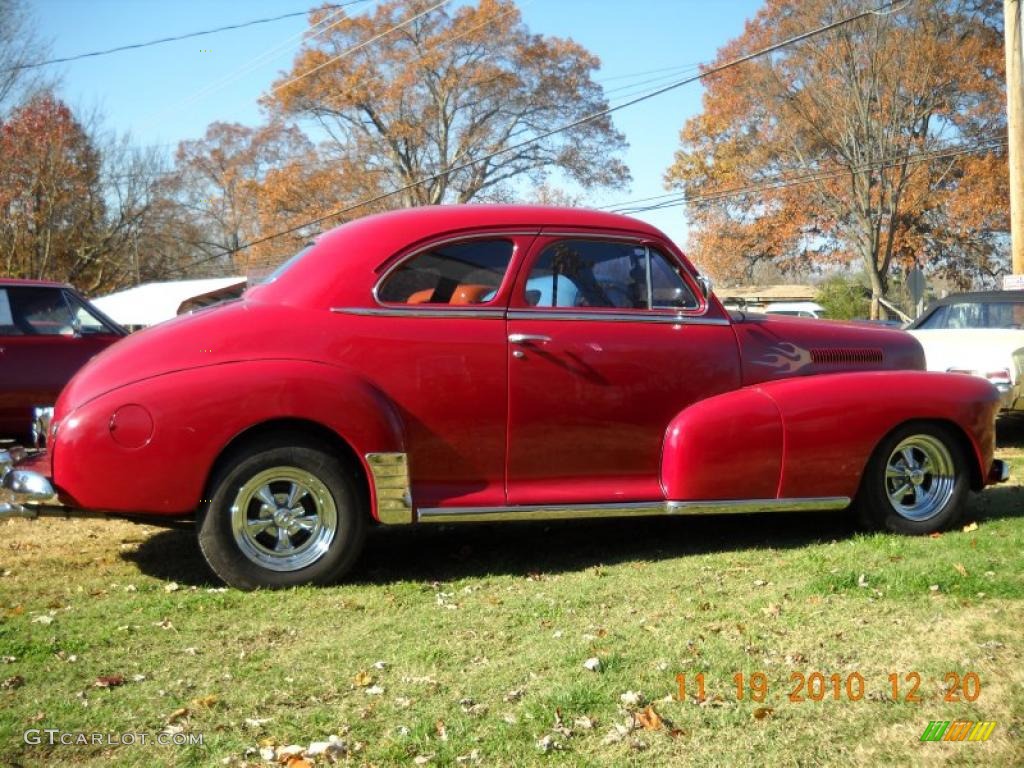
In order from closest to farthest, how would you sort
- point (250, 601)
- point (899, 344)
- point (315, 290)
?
point (250, 601), point (315, 290), point (899, 344)

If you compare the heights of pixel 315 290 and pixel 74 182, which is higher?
pixel 74 182

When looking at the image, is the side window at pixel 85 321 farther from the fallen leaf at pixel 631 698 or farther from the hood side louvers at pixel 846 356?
the fallen leaf at pixel 631 698

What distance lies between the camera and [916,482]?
6.15 metres

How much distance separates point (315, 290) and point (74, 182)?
30.1 meters

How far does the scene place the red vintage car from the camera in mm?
4824

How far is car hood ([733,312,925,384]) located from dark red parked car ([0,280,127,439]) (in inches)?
223

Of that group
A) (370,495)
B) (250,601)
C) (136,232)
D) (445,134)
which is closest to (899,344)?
(370,495)

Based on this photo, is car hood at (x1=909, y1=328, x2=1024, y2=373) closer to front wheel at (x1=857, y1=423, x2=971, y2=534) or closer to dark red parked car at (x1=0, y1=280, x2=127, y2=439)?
front wheel at (x1=857, y1=423, x2=971, y2=534)

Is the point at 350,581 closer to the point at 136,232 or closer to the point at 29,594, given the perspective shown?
the point at 29,594

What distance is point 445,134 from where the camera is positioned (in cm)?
3400

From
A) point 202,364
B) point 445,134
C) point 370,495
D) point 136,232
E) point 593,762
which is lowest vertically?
point 593,762

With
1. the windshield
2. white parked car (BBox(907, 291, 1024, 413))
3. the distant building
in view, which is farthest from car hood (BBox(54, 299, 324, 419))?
the distant building

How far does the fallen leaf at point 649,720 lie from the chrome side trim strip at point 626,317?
2.41 meters

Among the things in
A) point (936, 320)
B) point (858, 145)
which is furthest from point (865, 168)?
point (936, 320)
